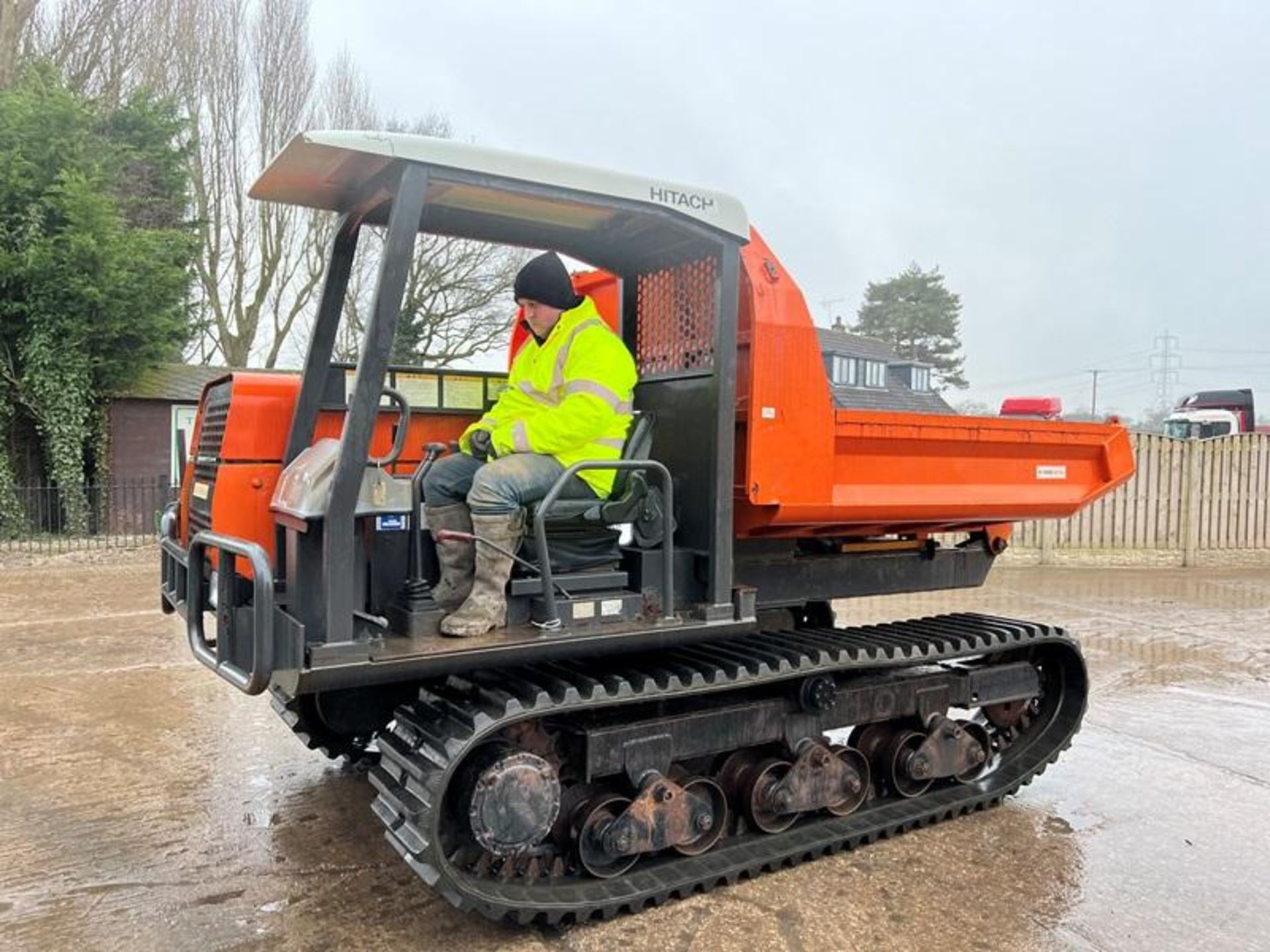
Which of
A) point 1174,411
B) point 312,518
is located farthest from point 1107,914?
point 1174,411

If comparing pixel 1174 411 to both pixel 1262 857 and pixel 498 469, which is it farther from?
pixel 498 469

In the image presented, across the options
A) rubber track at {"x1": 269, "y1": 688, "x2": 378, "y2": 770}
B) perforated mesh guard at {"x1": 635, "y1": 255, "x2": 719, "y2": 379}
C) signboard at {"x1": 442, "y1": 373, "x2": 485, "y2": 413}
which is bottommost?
rubber track at {"x1": 269, "y1": 688, "x2": 378, "y2": 770}

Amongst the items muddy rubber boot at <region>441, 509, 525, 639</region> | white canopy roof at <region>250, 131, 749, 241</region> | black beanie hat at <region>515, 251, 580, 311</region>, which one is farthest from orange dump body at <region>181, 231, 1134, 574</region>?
muddy rubber boot at <region>441, 509, 525, 639</region>

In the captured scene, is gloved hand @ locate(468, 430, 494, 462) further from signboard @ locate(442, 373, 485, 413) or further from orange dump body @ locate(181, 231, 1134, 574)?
signboard @ locate(442, 373, 485, 413)

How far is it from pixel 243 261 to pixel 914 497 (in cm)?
1938

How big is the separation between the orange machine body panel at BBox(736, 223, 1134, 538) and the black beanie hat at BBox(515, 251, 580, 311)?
2.19ft

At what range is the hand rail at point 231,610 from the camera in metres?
2.80

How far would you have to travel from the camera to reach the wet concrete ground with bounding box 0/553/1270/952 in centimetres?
328

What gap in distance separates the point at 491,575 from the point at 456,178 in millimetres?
1297

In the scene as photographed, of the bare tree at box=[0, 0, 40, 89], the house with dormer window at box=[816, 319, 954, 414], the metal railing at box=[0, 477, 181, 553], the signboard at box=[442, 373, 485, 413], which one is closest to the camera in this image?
the signboard at box=[442, 373, 485, 413]

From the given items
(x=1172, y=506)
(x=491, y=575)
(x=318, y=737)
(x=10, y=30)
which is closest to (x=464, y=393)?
(x=491, y=575)

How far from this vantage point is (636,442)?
12.3ft

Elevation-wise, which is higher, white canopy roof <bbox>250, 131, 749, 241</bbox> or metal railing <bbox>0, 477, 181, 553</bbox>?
white canopy roof <bbox>250, 131, 749, 241</bbox>

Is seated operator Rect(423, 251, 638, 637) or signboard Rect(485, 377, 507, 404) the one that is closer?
seated operator Rect(423, 251, 638, 637)
